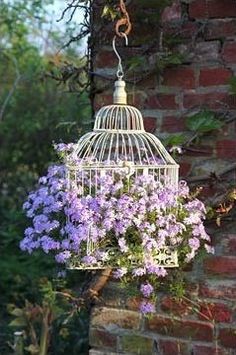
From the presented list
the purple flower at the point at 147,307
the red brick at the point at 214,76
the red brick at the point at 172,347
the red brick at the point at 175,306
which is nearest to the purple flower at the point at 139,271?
the purple flower at the point at 147,307

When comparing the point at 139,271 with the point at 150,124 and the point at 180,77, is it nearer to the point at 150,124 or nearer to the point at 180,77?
the point at 150,124

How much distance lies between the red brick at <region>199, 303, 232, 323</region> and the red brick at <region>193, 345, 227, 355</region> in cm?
10

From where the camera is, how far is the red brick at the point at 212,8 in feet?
7.80

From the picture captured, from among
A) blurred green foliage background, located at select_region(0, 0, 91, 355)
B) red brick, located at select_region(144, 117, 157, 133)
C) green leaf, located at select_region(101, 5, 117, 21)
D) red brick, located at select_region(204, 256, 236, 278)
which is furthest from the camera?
blurred green foliage background, located at select_region(0, 0, 91, 355)

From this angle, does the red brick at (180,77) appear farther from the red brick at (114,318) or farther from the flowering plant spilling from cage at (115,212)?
the red brick at (114,318)

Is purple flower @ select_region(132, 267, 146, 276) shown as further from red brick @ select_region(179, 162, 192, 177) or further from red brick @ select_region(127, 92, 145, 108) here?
red brick @ select_region(127, 92, 145, 108)

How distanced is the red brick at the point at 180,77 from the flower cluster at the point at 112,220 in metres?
0.45

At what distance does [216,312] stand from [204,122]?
642 millimetres

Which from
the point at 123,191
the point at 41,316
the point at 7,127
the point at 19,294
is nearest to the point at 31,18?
the point at 7,127

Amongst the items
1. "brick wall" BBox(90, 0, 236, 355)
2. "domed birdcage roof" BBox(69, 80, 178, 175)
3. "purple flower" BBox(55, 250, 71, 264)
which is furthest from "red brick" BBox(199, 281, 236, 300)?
"purple flower" BBox(55, 250, 71, 264)

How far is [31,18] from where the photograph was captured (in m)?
4.70

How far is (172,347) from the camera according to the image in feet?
8.08

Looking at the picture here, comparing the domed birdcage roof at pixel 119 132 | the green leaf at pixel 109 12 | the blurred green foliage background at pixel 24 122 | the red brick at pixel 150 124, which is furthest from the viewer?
the blurred green foliage background at pixel 24 122

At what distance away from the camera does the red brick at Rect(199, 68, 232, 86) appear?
93.8 inches
